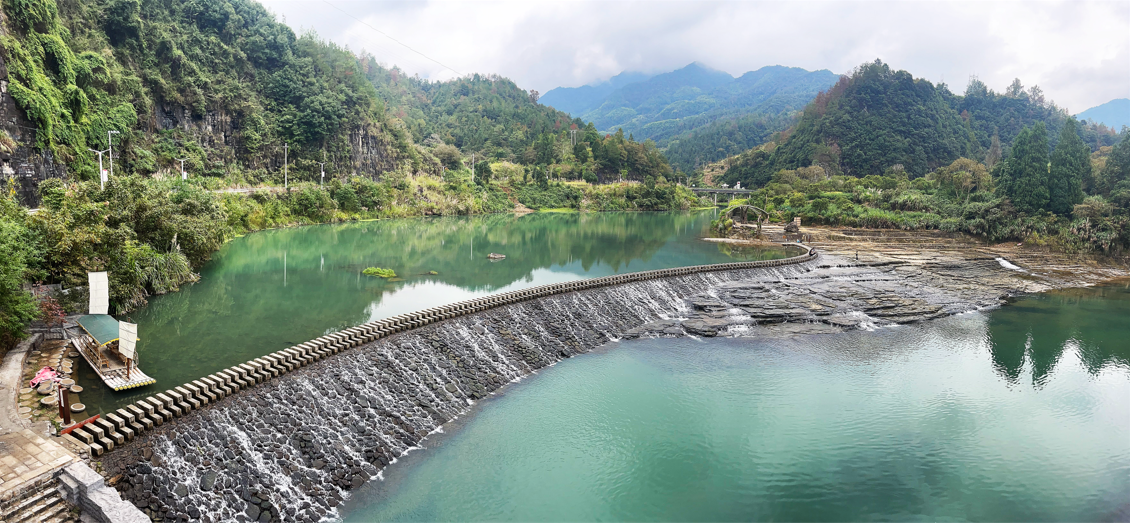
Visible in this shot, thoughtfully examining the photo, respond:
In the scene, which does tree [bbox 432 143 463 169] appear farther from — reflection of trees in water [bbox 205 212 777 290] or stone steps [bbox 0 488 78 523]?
stone steps [bbox 0 488 78 523]

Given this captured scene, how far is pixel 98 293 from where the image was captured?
14.5 meters

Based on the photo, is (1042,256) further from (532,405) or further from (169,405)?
(169,405)

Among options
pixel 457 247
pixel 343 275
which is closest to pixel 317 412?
pixel 343 275

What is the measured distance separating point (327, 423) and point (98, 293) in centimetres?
806

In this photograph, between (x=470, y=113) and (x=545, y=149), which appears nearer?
(x=545, y=149)

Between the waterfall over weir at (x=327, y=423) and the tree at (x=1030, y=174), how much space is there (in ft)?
158

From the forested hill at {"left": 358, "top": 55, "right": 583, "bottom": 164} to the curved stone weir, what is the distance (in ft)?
324

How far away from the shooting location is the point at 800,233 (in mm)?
55656

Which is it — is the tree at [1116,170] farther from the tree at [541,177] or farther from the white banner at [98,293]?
the tree at [541,177]

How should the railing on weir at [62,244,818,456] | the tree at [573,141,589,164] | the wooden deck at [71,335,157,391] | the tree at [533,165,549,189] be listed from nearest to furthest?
the railing on weir at [62,244,818,456]
the wooden deck at [71,335,157,391]
the tree at [533,165,549,189]
the tree at [573,141,589,164]

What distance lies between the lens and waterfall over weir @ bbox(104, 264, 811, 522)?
9.56m

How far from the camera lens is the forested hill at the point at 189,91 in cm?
3388

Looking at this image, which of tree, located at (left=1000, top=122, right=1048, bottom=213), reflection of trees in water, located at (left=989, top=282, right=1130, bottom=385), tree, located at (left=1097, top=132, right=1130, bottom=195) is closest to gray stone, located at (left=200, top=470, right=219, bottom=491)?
reflection of trees in water, located at (left=989, top=282, right=1130, bottom=385)

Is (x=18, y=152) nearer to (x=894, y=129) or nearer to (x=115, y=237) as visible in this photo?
(x=115, y=237)
